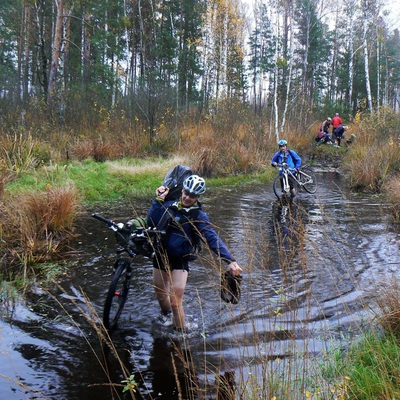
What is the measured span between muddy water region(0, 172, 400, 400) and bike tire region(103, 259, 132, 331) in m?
0.19

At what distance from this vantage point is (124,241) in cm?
454

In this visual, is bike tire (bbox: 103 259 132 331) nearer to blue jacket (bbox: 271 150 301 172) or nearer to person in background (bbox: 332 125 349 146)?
blue jacket (bbox: 271 150 301 172)

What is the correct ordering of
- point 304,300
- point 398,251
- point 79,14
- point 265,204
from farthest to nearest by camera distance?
point 79,14 → point 265,204 → point 398,251 → point 304,300

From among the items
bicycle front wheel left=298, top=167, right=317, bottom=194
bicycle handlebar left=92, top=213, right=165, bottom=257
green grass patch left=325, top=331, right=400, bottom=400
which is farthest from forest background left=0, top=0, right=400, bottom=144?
green grass patch left=325, top=331, right=400, bottom=400

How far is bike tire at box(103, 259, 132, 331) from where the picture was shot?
4.56 metres

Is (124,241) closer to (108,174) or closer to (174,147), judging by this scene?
(108,174)

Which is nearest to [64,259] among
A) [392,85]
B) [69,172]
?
[69,172]

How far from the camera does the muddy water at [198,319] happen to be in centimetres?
356

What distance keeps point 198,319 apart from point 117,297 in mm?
1116

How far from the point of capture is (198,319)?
17.4 feet

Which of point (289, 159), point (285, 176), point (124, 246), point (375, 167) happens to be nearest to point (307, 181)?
point (289, 159)

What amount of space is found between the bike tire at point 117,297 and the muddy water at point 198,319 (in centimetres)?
19

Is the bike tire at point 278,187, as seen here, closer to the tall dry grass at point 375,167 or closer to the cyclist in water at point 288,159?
the cyclist in water at point 288,159

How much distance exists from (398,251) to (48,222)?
617cm
